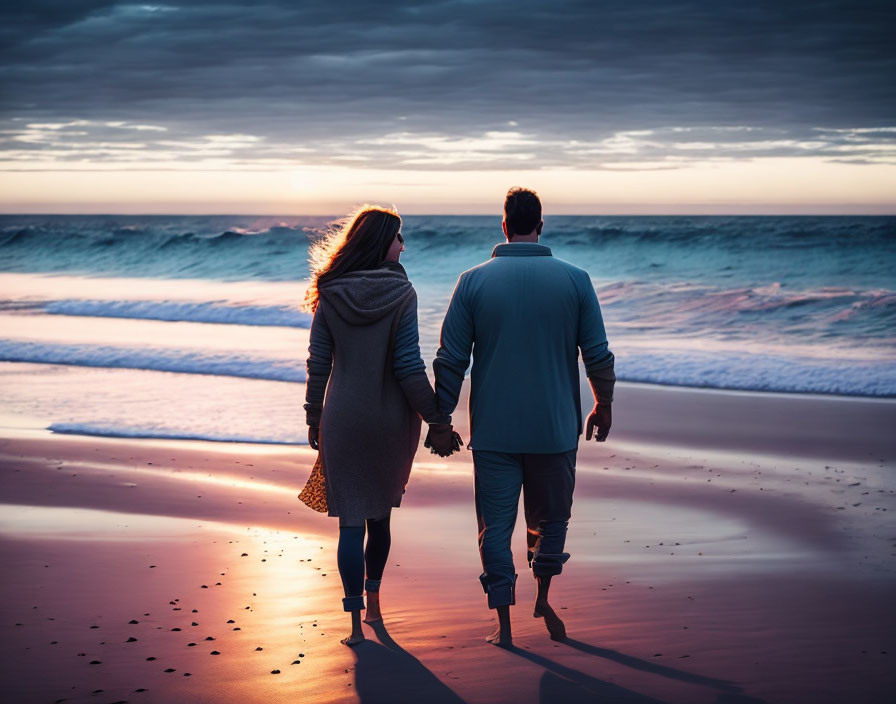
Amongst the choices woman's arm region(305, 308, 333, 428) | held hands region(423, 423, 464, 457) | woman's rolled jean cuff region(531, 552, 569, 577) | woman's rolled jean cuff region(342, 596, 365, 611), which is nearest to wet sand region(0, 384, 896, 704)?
woman's rolled jean cuff region(342, 596, 365, 611)

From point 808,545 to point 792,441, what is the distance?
10.3 feet

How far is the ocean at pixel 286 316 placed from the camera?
10.2 meters

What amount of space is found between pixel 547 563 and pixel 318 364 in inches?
47.3

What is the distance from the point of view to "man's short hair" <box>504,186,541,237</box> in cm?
370

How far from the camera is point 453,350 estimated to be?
3.66 m

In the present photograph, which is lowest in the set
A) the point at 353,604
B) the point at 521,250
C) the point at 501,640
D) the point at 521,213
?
the point at 501,640

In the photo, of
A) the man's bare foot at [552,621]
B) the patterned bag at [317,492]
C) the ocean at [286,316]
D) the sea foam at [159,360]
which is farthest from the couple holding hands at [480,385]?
the sea foam at [159,360]

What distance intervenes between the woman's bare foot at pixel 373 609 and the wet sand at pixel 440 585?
69mm

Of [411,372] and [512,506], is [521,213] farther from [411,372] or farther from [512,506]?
[512,506]

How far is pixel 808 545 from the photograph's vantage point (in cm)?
509

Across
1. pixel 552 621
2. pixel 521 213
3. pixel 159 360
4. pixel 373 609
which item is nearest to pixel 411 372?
pixel 521 213

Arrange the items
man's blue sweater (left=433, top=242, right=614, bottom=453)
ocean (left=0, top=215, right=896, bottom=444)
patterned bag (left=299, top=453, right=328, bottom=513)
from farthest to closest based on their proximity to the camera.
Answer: ocean (left=0, top=215, right=896, bottom=444), patterned bag (left=299, top=453, right=328, bottom=513), man's blue sweater (left=433, top=242, right=614, bottom=453)

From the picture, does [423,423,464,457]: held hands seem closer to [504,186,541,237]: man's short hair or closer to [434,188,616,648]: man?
[434,188,616,648]: man

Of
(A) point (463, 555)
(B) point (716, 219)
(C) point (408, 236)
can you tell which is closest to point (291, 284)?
(C) point (408, 236)
